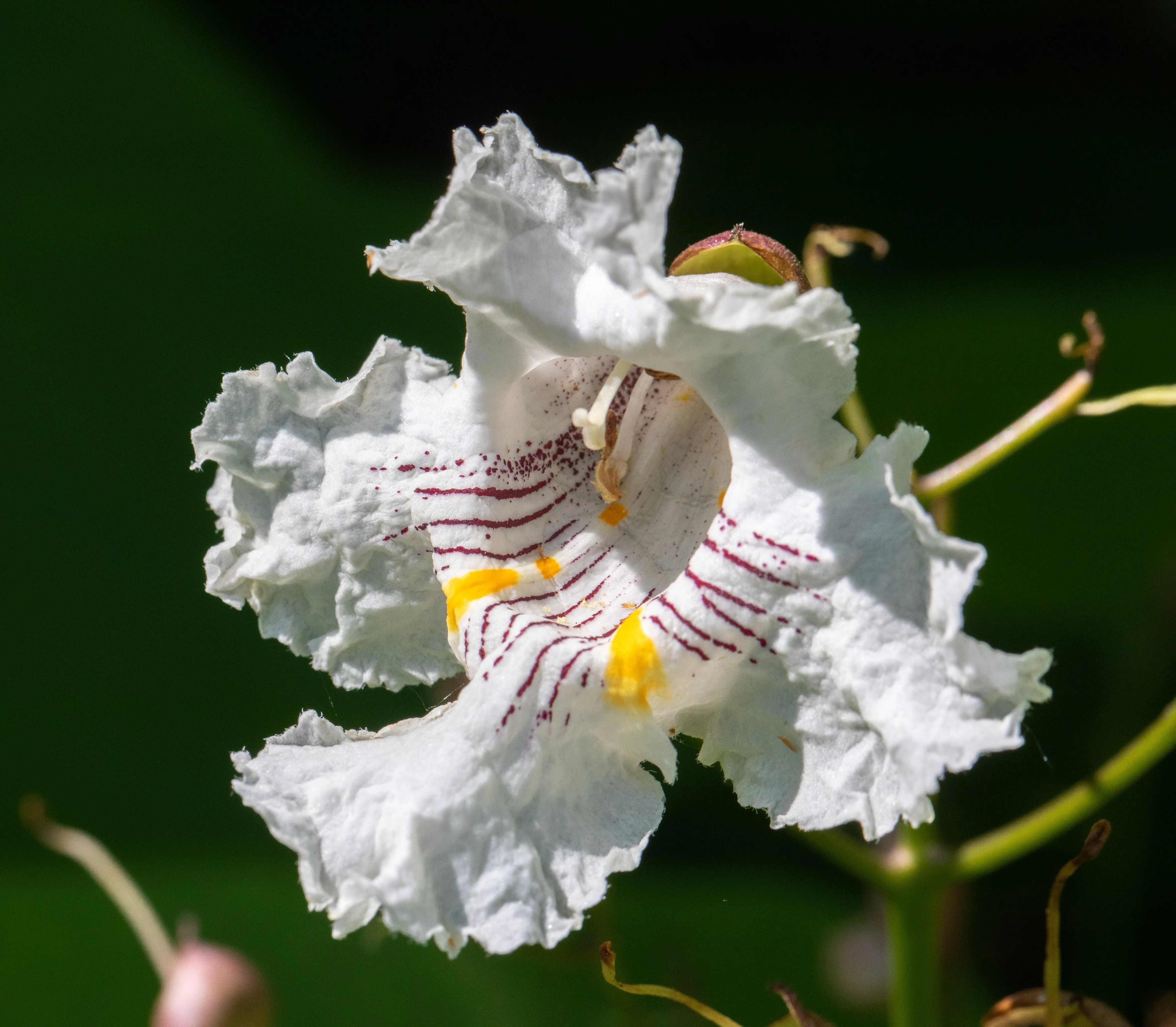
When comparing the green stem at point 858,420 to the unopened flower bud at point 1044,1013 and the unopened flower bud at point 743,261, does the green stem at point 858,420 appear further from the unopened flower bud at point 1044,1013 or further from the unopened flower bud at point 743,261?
the unopened flower bud at point 1044,1013

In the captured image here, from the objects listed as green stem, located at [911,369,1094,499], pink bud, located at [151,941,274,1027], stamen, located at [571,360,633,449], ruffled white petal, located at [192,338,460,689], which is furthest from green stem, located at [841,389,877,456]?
pink bud, located at [151,941,274,1027]

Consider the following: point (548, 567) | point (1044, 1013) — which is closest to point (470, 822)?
point (548, 567)

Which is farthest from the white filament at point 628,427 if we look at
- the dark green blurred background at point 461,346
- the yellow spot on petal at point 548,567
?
the dark green blurred background at point 461,346

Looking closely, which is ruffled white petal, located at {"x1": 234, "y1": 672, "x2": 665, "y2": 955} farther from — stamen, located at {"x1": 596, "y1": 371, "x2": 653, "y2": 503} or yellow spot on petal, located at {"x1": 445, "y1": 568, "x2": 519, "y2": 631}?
stamen, located at {"x1": 596, "y1": 371, "x2": 653, "y2": 503}

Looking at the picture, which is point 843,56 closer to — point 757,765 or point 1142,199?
point 1142,199

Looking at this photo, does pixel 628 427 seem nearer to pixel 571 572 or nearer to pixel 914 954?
pixel 571 572

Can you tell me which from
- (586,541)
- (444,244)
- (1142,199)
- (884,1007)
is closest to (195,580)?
(884,1007)
